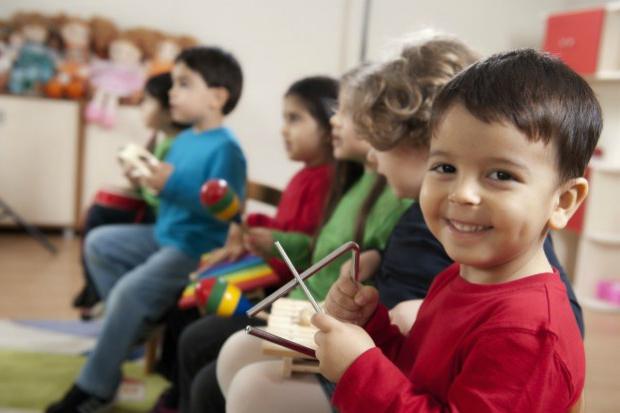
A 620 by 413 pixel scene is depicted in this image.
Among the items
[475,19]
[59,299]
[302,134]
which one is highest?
[475,19]

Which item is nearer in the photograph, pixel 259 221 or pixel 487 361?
pixel 487 361

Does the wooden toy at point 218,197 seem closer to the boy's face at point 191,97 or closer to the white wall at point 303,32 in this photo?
the boy's face at point 191,97

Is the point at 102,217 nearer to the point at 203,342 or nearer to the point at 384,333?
the point at 203,342

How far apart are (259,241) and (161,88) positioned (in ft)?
2.99

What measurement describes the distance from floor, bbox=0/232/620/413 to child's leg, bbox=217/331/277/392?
1.02 meters

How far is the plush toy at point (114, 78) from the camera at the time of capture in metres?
3.32

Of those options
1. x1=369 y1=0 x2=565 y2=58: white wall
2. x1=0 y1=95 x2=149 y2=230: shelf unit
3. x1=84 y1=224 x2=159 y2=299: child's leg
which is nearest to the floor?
x1=0 y1=95 x2=149 y2=230: shelf unit

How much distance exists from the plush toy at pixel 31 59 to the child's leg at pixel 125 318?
2.20 metres

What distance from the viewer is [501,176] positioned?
57 cm

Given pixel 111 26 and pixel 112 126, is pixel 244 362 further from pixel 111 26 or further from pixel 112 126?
pixel 111 26

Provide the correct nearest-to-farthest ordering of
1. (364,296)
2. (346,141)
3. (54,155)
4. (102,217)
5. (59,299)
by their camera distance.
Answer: (364,296)
(346,141)
(102,217)
(59,299)
(54,155)

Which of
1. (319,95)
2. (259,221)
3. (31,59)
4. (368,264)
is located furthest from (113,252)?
(31,59)

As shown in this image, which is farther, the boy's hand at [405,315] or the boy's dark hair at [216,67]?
the boy's dark hair at [216,67]

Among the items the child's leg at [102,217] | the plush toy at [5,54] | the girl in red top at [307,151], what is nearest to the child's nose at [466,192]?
the girl in red top at [307,151]
